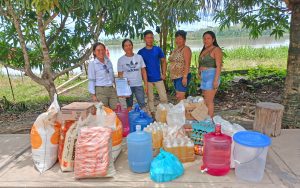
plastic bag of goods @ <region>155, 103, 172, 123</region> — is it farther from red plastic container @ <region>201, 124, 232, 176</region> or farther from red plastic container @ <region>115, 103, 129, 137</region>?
red plastic container @ <region>201, 124, 232, 176</region>

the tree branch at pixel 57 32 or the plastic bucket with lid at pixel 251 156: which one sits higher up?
the tree branch at pixel 57 32

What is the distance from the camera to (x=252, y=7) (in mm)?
5578

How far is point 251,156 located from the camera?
2.89 meters

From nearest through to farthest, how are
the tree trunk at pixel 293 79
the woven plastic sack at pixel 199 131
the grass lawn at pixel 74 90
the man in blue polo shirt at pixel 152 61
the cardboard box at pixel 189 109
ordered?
the woven plastic sack at pixel 199 131
the cardboard box at pixel 189 109
the tree trunk at pixel 293 79
the man in blue polo shirt at pixel 152 61
the grass lawn at pixel 74 90

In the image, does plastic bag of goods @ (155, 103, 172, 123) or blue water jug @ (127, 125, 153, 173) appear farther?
plastic bag of goods @ (155, 103, 172, 123)

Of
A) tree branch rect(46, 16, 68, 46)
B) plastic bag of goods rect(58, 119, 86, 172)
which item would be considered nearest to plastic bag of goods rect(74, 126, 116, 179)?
plastic bag of goods rect(58, 119, 86, 172)

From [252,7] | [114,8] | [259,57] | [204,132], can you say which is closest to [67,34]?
[114,8]

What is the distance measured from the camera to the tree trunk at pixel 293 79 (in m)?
4.22

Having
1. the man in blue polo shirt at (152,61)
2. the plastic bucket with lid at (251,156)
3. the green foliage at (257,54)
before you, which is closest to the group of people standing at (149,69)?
the man in blue polo shirt at (152,61)

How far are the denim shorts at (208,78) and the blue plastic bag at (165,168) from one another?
162cm

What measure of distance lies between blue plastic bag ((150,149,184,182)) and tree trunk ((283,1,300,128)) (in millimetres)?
2371

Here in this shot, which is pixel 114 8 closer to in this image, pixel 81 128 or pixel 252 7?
pixel 81 128

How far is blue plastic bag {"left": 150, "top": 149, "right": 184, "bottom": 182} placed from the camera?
9.42 ft

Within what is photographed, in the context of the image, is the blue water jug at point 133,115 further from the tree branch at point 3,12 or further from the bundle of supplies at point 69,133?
the tree branch at point 3,12
